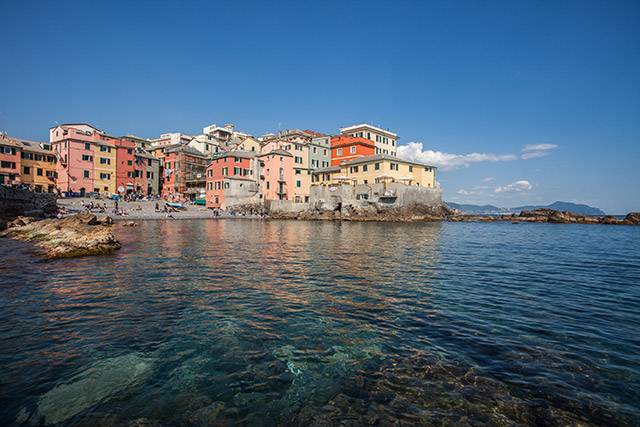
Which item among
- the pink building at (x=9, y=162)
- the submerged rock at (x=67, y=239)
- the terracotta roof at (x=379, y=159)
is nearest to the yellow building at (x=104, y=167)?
the pink building at (x=9, y=162)

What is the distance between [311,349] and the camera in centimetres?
682

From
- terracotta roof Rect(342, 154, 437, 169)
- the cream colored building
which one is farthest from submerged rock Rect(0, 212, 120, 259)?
the cream colored building

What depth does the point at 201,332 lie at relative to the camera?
764 cm

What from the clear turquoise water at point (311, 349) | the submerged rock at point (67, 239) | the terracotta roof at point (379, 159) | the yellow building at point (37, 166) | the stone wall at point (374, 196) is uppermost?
the terracotta roof at point (379, 159)

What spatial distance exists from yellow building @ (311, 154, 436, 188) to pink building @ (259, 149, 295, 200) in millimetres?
9082

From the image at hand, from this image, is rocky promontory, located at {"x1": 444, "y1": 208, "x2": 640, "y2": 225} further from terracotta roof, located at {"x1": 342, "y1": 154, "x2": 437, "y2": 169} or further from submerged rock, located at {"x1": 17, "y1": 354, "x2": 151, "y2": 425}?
submerged rock, located at {"x1": 17, "y1": 354, "x2": 151, "y2": 425}

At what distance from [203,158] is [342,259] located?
7995 centimetres

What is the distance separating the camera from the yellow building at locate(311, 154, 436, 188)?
212ft

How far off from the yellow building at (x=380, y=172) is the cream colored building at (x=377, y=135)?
47.7ft

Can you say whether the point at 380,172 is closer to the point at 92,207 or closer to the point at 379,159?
the point at 379,159

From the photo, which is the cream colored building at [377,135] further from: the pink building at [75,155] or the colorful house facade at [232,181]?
the pink building at [75,155]

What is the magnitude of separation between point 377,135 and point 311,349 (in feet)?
273

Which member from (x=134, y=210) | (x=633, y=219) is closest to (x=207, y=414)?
(x=134, y=210)

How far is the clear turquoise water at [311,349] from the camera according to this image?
4.78 meters
